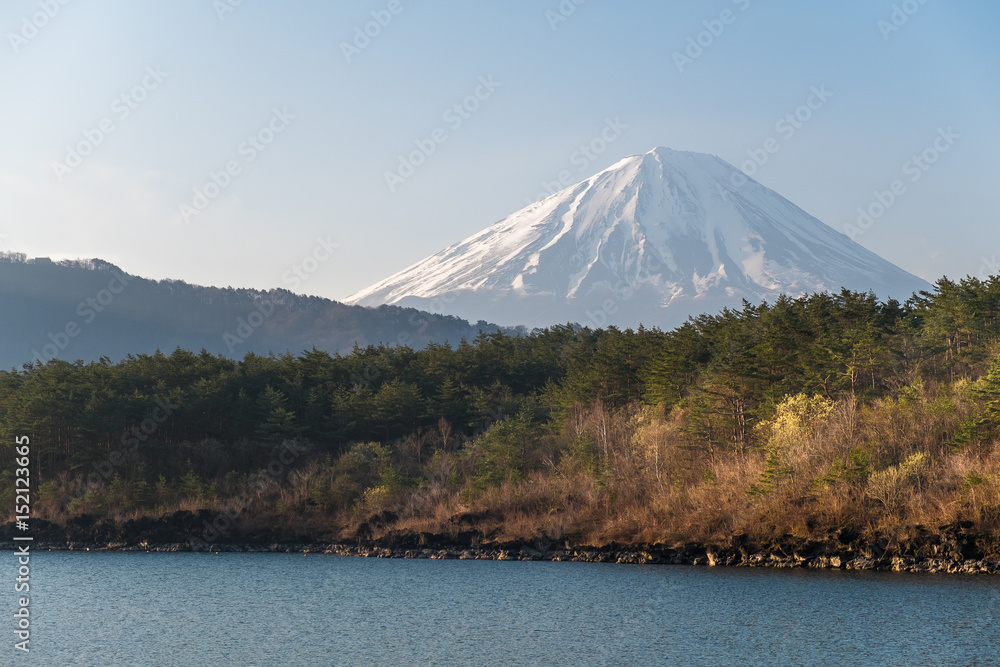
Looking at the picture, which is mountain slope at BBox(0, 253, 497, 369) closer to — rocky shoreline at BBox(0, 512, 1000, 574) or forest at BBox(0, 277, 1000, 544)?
forest at BBox(0, 277, 1000, 544)

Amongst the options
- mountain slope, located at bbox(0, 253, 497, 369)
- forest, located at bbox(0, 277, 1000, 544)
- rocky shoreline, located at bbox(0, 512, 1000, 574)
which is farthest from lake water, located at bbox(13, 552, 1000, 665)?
mountain slope, located at bbox(0, 253, 497, 369)

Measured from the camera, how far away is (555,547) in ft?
145

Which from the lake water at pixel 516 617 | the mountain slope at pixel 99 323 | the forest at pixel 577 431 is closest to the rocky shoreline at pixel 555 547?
the forest at pixel 577 431

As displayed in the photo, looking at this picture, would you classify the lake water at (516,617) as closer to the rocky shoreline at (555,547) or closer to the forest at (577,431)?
the rocky shoreline at (555,547)

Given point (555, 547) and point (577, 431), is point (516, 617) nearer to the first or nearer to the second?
point (555, 547)

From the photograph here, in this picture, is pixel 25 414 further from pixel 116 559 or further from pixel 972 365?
pixel 972 365

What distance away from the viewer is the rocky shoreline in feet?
111

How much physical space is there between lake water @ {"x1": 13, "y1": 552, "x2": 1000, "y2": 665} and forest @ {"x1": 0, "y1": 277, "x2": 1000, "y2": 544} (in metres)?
5.51

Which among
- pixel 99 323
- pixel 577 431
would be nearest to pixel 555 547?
pixel 577 431

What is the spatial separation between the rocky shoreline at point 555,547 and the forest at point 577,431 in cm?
69

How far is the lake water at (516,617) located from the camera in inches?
877

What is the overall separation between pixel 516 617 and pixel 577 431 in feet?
81.9

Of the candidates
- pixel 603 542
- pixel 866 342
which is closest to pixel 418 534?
pixel 603 542

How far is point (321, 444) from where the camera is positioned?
5809cm
